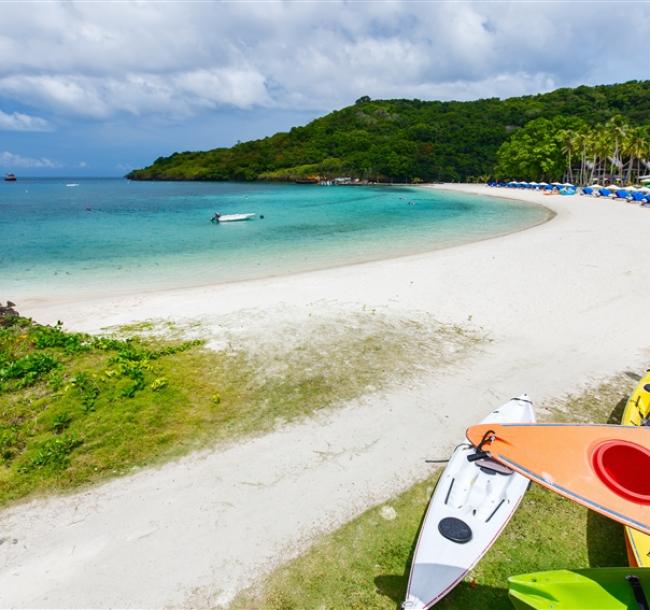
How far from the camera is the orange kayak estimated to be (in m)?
3.49

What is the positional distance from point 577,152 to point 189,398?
86.8m

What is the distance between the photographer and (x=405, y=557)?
4.78 meters

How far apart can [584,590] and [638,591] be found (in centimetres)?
45

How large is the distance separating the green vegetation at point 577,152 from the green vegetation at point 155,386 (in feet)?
247

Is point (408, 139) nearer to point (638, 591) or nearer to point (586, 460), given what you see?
point (586, 460)

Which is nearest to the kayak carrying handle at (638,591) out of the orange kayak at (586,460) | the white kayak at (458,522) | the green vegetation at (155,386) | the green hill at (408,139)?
the orange kayak at (586,460)

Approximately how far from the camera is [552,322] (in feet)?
38.9

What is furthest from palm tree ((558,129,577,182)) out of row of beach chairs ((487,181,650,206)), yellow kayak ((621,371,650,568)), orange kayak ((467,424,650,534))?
orange kayak ((467,424,650,534))

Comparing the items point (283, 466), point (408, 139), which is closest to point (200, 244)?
point (283, 466)

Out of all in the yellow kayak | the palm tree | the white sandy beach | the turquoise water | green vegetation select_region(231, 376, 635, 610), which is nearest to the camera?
green vegetation select_region(231, 376, 635, 610)

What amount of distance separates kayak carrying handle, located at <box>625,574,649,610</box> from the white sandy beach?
2.78 m

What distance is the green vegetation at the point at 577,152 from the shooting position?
65938 millimetres

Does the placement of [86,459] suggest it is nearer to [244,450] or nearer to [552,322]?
[244,450]

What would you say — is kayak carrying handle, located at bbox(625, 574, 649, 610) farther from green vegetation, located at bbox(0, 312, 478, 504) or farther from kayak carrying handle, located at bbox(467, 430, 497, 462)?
green vegetation, located at bbox(0, 312, 478, 504)
